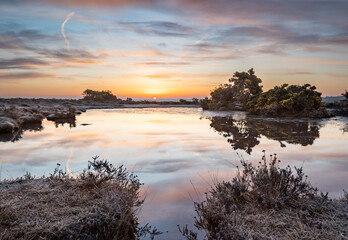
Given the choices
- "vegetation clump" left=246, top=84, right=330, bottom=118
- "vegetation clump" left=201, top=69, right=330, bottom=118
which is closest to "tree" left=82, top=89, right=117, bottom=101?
"vegetation clump" left=201, top=69, right=330, bottom=118

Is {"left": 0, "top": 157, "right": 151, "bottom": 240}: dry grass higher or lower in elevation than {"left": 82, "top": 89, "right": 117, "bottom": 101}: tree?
lower

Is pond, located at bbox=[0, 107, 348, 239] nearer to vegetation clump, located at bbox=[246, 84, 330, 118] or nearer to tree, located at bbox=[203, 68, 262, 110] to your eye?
vegetation clump, located at bbox=[246, 84, 330, 118]

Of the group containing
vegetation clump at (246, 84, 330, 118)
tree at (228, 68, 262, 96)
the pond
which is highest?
tree at (228, 68, 262, 96)

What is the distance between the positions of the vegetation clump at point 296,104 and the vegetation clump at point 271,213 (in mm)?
20735

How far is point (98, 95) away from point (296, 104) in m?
62.4

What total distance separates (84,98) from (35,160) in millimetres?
70103

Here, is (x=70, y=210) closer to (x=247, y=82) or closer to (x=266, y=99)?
(x=266, y=99)

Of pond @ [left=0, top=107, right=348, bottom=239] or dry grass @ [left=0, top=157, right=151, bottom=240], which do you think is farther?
pond @ [left=0, top=107, right=348, bottom=239]

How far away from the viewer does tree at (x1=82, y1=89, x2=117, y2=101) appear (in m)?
74.1

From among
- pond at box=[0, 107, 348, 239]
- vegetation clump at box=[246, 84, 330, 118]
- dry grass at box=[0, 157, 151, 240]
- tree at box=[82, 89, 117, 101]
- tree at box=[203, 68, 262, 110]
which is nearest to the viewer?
dry grass at box=[0, 157, 151, 240]

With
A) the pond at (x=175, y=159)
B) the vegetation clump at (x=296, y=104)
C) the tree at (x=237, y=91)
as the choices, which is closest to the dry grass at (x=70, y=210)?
the pond at (x=175, y=159)

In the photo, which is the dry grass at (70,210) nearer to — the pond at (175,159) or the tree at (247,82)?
the pond at (175,159)

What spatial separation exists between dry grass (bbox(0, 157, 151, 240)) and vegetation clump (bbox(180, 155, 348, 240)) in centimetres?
112

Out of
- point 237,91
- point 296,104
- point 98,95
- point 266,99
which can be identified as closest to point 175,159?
point 296,104
